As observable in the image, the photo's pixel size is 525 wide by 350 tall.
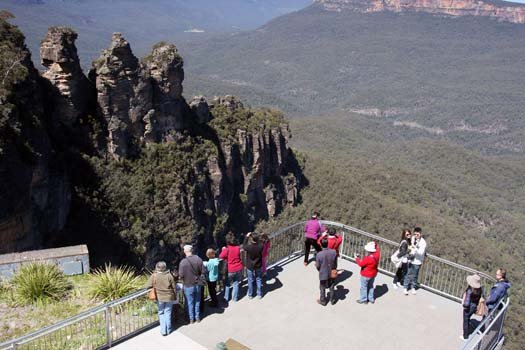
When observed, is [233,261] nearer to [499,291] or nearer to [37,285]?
[37,285]

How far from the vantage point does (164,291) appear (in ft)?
37.8

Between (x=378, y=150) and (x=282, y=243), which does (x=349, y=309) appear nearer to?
(x=282, y=243)

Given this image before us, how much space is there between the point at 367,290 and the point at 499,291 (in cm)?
345

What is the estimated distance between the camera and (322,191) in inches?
2440

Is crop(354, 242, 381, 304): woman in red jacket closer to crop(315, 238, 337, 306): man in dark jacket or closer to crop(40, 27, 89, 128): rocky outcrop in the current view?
crop(315, 238, 337, 306): man in dark jacket

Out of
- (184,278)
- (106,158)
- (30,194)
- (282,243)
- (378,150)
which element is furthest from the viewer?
(378,150)

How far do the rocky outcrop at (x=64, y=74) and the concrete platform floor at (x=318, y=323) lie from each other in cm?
2226

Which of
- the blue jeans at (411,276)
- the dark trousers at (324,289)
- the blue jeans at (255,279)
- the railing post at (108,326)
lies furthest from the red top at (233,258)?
the blue jeans at (411,276)

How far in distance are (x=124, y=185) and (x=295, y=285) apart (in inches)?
946

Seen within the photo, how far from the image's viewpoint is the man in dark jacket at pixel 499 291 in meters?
12.1

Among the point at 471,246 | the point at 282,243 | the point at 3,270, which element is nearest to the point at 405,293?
the point at 282,243

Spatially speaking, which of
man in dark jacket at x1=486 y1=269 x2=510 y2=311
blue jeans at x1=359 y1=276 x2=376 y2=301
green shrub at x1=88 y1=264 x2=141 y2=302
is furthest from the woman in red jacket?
green shrub at x1=88 y1=264 x2=141 y2=302

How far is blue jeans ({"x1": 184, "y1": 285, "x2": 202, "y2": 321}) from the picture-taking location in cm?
1212

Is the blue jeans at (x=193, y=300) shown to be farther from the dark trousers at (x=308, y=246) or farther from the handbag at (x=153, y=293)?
the dark trousers at (x=308, y=246)
